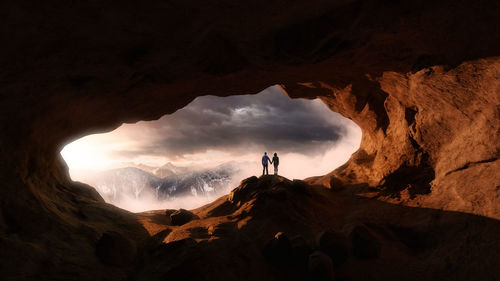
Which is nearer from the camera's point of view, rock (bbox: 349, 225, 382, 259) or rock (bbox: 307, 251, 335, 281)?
rock (bbox: 307, 251, 335, 281)

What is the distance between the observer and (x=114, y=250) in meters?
4.48

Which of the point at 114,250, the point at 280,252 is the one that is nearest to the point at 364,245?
the point at 280,252

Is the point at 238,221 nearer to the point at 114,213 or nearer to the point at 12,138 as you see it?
the point at 114,213

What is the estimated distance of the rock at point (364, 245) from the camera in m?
4.63

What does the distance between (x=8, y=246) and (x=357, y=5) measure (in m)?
7.08

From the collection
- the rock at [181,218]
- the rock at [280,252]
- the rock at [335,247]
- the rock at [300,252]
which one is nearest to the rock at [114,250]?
the rock at [181,218]

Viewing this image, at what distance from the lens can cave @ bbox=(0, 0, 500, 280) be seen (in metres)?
3.87

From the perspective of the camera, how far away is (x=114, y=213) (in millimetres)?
6879

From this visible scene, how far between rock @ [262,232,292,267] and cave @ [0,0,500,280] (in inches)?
0.9

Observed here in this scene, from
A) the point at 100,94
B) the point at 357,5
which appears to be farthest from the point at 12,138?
the point at 357,5

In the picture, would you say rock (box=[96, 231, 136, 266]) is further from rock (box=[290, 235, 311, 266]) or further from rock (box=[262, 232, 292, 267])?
rock (box=[290, 235, 311, 266])

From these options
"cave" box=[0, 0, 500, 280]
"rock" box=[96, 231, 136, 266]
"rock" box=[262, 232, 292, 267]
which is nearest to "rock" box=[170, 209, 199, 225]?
"cave" box=[0, 0, 500, 280]

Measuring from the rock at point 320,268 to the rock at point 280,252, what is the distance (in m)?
0.48

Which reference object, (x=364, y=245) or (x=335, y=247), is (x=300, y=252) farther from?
(x=364, y=245)
